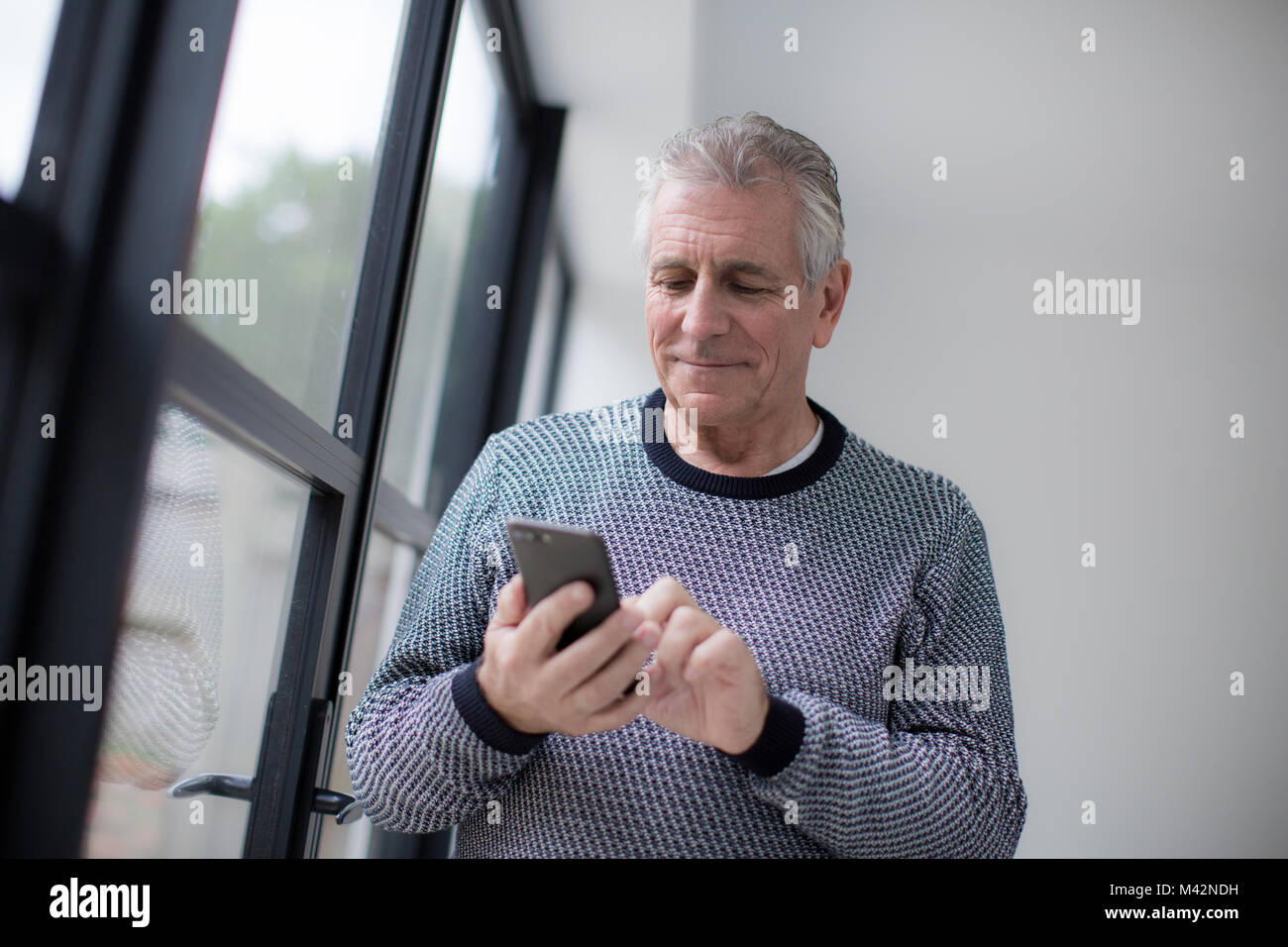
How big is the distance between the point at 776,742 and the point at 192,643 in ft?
2.29

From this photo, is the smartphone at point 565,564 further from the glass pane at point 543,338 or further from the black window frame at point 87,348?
the glass pane at point 543,338

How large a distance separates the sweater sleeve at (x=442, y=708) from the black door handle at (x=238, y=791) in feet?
0.95

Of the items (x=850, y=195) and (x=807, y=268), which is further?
(x=850, y=195)

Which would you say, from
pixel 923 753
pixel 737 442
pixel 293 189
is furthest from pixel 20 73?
pixel 923 753

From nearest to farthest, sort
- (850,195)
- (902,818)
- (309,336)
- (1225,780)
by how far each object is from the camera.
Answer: (902,818) < (309,336) < (1225,780) < (850,195)

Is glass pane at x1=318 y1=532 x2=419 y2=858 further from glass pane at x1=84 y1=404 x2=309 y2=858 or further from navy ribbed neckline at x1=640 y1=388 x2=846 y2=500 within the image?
navy ribbed neckline at x1=640 y1=388 x2=846 y2=500

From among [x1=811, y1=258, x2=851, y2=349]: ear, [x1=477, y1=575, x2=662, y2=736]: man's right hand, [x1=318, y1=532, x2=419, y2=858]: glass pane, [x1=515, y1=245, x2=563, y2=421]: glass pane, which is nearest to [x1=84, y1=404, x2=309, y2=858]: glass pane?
[x1=318, y1=532, x2=419, y2=858]: glass pane

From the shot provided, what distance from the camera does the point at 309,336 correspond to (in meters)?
1.38

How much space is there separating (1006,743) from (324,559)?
1046mm

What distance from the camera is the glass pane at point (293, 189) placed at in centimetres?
104

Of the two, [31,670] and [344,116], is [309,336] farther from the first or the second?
[31,670]

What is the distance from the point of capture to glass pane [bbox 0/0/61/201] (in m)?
0.74

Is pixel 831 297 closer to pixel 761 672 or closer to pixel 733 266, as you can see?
pixel 733 266
